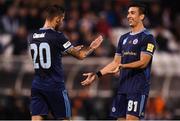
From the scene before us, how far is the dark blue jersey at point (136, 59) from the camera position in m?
12.4

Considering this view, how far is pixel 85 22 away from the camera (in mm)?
21734

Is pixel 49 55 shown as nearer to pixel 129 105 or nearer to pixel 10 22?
pixel 129 105

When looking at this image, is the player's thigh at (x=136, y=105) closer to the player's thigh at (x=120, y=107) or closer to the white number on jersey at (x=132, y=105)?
the white number on jersey at (x=132, y=105)

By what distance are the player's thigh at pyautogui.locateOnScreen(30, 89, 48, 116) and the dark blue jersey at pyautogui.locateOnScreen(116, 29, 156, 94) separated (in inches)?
48.0

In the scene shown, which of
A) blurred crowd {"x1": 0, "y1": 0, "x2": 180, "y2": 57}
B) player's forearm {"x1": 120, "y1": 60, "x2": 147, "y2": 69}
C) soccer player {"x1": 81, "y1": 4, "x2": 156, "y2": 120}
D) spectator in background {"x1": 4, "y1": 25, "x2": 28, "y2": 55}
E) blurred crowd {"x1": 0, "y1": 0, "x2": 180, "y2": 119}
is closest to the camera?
player's forearm {"x1": 120, "y1": 60, "x2": 147, "y2": 69}

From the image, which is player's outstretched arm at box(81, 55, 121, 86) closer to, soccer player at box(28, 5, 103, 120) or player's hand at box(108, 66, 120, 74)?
player's hand at box(108, 66, 120, 74)

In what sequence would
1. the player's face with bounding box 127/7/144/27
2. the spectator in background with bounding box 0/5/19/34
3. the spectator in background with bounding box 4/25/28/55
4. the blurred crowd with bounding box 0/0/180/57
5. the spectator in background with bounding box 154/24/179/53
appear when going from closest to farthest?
1. the player's face with bounding box 127/7/144/27
2. the spectator in background with bounding box 4/25/28/55
3. the blurred crowd with bounding box 0/0/180/57
4. the spectator in background with bounding box 0/5/19/34
5. the spectator in background with bounding box 154/24/179/53

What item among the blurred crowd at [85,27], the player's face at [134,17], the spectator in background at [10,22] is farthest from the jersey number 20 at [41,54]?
the spectator in background at [10,22]

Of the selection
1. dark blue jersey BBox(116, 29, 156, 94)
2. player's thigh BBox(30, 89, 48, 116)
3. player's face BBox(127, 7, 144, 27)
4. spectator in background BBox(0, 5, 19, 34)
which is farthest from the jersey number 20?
spectator in background BBox(0, 5, 19, 34)

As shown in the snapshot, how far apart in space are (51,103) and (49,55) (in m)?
0.77

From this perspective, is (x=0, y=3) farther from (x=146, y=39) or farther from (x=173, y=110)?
(x=146, y=39)

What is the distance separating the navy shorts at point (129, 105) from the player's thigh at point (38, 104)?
109 centimetres

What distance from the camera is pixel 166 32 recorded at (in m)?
23.0

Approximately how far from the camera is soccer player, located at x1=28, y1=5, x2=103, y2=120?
40.9 ft
